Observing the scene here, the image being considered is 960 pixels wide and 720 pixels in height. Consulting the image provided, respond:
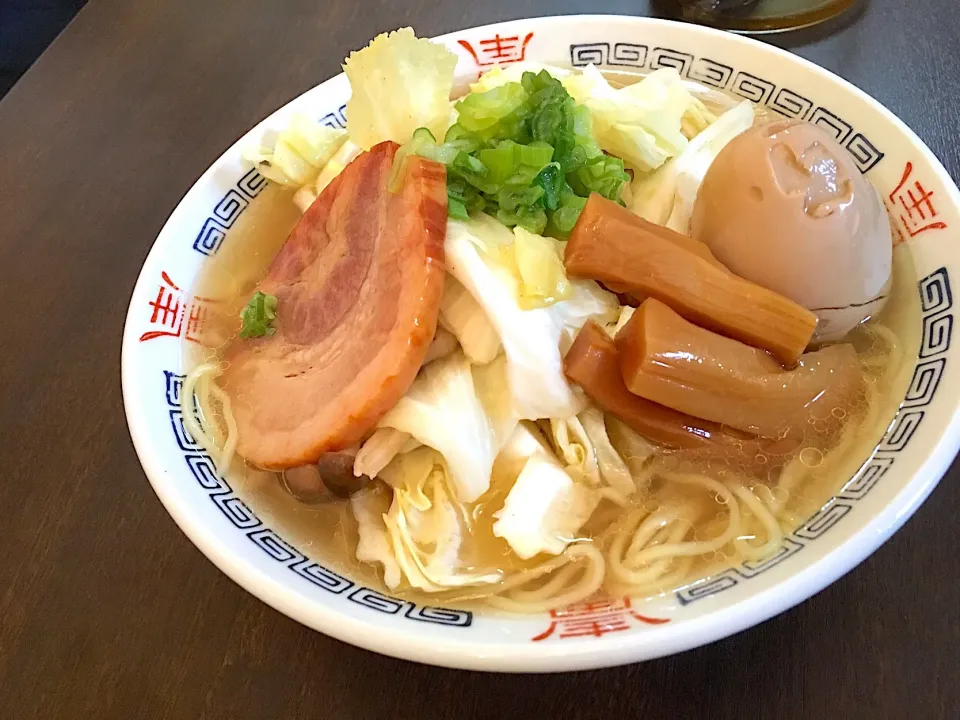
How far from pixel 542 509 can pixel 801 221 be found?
0.66 m

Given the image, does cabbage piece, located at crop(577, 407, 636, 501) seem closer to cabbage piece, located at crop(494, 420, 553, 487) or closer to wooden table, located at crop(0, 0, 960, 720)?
cabbage piece, located at crop(494, 420, 553, 487)

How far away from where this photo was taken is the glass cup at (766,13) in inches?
87.9

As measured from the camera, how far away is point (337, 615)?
1.07 m

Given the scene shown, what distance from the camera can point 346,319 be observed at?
140 centimetres

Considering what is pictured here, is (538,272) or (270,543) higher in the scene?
(538,272)

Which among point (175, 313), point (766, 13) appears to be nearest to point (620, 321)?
point (175, 313)

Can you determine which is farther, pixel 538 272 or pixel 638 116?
pixel 638 116

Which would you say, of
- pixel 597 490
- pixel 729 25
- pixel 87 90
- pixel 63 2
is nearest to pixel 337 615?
pixel 597 490

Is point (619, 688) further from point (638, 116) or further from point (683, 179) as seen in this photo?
point (638, 116)

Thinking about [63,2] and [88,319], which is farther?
[63,2]

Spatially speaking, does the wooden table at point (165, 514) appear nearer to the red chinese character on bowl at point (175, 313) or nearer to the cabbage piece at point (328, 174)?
the red chinese character on bowl at point (175, 313)

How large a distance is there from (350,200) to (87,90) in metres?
1.58

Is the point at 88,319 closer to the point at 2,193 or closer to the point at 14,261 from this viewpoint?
the point at 14,261

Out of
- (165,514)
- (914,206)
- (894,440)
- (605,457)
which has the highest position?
(914,206)
